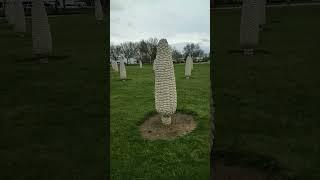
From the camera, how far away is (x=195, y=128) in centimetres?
625

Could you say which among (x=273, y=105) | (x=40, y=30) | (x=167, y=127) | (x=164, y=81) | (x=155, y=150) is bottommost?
(x=155, y=150)

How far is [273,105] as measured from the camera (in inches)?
312

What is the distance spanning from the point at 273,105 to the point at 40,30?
21.6 feet

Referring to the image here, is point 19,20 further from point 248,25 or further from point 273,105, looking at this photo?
point 273,105

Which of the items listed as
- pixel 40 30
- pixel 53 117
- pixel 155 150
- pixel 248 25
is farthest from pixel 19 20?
pixel 155 150

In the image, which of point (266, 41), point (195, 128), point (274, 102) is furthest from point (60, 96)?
point (266, 41)

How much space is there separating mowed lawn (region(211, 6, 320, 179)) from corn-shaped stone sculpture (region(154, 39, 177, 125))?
84 centimetres

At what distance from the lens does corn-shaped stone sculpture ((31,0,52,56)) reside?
437 inches

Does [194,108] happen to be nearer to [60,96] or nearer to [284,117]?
[284,117]

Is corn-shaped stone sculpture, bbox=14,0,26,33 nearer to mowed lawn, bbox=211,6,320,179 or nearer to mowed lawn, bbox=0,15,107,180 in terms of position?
mowed lawn, bbox=0,15,107,180

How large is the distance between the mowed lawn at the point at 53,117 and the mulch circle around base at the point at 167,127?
65 centimetres

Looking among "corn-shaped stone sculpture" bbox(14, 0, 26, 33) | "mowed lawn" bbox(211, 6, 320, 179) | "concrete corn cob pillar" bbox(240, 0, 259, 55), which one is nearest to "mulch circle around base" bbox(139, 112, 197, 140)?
"mowed lawn" bbox(211, 6, 320, 179)

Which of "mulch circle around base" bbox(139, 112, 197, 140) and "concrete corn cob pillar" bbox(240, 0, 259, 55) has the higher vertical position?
"concrete corn cob pillar" bbox(240, 0, 259, 55)

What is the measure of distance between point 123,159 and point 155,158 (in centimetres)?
40
